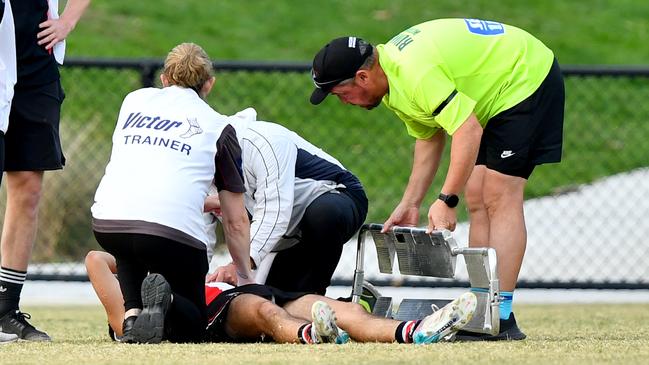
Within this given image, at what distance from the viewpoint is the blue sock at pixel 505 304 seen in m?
6.11

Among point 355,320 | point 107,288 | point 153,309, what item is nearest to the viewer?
point 153,309

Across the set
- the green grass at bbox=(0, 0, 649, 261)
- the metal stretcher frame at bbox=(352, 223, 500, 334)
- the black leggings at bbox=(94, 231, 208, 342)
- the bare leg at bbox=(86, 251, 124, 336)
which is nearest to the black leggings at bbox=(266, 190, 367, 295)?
the metal stretcher frame at bbox=(352, 223, 500, 334)

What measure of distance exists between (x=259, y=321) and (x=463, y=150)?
3.52 ft

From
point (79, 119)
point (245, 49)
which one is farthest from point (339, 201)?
point (245, 49)

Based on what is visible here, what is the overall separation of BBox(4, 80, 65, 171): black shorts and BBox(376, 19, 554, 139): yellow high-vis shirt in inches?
57.8

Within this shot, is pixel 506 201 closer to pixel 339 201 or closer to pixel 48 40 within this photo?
pixel 339 201

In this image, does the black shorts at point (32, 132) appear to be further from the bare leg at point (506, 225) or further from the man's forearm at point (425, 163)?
the bare leg at point (506, 225)

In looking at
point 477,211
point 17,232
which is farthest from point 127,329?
point 477,211

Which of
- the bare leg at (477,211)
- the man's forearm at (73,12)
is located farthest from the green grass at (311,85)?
the bare leg at (477,211)

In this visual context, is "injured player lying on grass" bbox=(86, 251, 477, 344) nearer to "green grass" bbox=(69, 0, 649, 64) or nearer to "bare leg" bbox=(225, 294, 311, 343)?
"bare leg" bbox=(225, 294, 311, 343)

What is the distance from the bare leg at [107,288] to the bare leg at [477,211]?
1553 mm

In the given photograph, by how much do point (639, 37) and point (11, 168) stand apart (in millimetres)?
12619

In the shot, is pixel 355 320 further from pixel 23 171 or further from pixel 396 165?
pixel 396 165

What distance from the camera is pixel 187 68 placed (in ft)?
19.6
